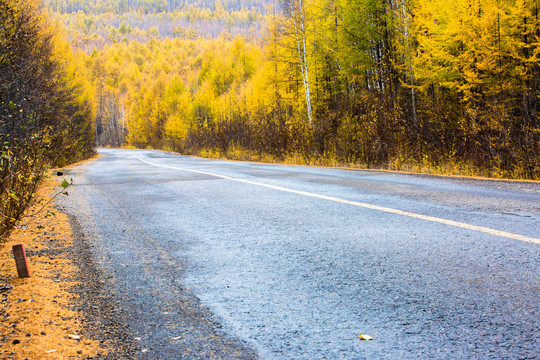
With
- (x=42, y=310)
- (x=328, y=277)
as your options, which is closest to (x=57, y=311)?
(x=42, y=310)

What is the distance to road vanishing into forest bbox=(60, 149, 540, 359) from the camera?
206 centimetres

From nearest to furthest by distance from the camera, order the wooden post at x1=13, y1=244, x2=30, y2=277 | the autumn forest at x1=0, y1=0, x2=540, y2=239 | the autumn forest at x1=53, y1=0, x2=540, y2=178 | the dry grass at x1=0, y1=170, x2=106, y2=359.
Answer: the dry grass at x1=0, y1=170, x2=106, y2=359 → the wooden post at x1=13, y1=244, x2=30, y2=277 → the autumn forest at x1=0, y1=0, x2=540, y2=239 → the autumn forest at x1=53, y1=0, x2=540, y2=178

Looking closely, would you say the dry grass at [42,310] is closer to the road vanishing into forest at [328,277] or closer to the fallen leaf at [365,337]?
the road vanishing into forest at [328,277]

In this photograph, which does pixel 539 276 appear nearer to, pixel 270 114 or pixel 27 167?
pixel 27 167

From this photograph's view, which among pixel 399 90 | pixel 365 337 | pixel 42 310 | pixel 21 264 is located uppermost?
pixel 399 90

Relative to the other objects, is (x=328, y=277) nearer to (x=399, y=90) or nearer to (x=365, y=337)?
(x=365, y=337)

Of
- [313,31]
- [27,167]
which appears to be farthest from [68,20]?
[27,167]

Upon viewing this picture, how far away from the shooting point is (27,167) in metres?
6.26

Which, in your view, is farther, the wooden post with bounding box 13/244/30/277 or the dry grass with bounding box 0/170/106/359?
the wooden post with bounding box 13/244/30/277

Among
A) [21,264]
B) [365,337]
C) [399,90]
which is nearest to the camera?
[365,337]

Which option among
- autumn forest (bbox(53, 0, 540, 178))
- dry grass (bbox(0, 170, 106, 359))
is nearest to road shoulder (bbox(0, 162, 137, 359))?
dry grass (bbox(0, 170, 106, 359))

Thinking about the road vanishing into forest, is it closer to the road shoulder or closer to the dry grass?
the road shoulder

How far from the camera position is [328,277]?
3018 mm

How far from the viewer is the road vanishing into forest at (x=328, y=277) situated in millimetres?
2064
